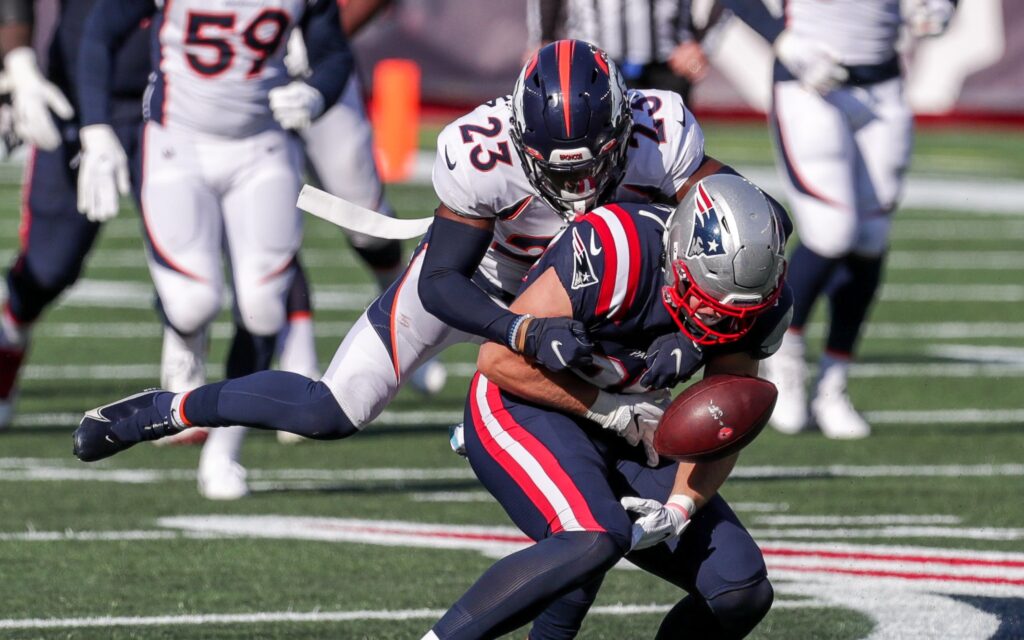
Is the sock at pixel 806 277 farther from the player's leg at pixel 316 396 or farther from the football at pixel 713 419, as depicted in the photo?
the football at pixel 713 419

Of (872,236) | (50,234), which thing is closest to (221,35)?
(50,234)

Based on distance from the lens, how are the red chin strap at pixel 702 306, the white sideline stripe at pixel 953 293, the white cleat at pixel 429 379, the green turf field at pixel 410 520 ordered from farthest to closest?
the white sideline stripe at pixel 953 293
the white cleat at pixel 429 379
the green turf field at pixel 410 520
the red chin strap at pixel 702 306

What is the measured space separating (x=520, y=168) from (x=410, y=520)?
193 centimetres

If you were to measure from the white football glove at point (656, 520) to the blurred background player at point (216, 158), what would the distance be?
250 centimetres

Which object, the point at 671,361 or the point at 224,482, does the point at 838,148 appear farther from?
the point at 671,361

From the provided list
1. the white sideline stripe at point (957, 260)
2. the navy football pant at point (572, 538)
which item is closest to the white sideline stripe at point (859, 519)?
the navy football pant at point (572, 538)

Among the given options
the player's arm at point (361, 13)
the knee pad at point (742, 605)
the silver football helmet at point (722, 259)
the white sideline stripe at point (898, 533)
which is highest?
the silver football helmet at point (722, 259)

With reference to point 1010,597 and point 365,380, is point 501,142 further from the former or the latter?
point 1010,597

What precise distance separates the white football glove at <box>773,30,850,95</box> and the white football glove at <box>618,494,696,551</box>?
3.39 m

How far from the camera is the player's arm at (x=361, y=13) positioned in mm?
7797

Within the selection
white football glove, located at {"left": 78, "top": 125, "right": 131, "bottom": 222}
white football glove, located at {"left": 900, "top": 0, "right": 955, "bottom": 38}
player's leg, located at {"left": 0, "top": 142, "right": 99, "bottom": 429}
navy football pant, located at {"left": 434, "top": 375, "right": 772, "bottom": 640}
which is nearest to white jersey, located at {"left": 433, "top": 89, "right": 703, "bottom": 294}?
navy football pant, located at {"left": 434, "top": 375, "right": 772, "bottom": 640}

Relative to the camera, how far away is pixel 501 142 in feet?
13.7

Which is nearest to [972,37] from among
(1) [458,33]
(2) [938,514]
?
(1) [458,33]

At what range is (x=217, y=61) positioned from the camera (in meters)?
6.07
